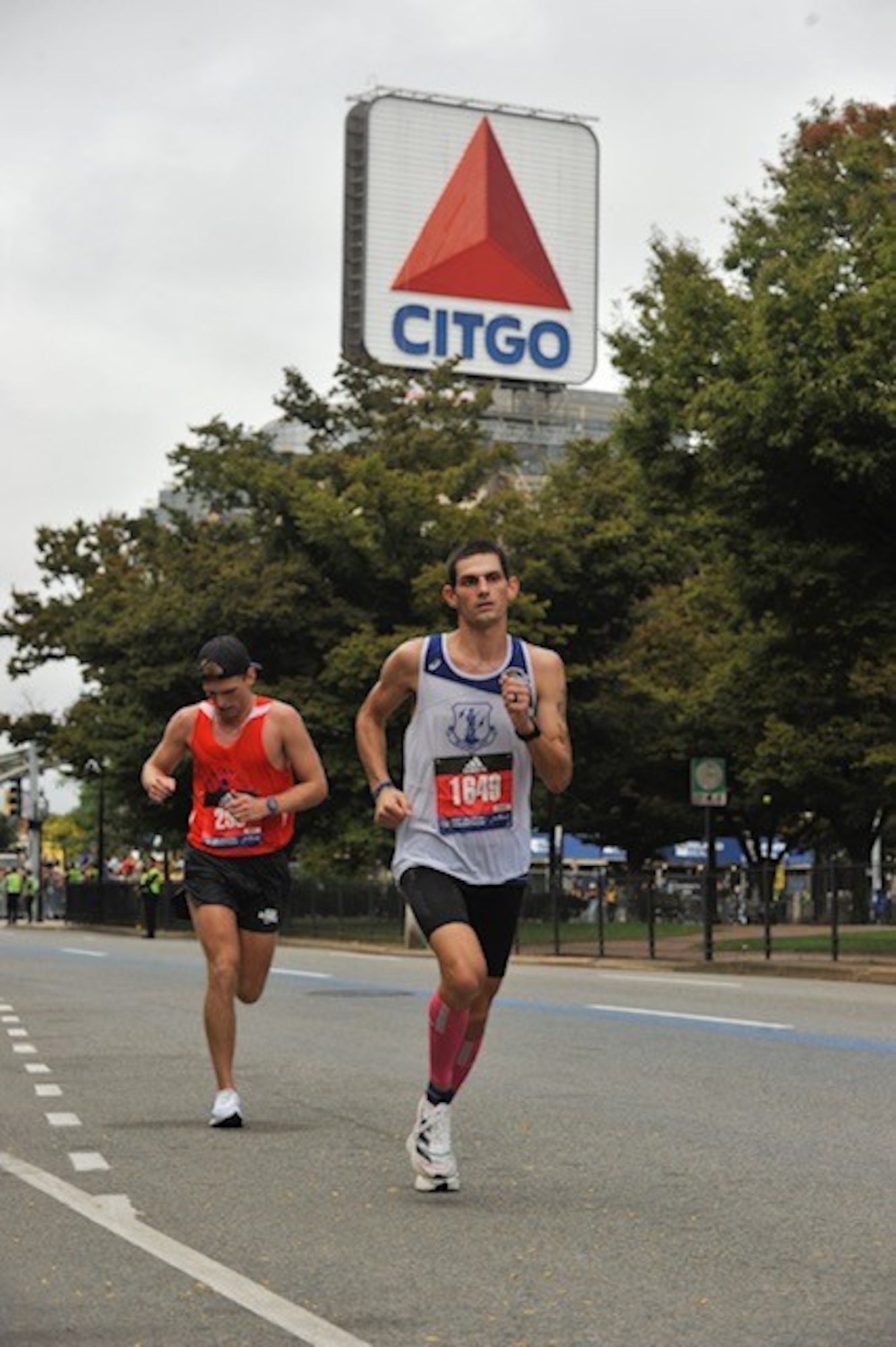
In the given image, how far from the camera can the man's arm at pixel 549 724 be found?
7.71 m

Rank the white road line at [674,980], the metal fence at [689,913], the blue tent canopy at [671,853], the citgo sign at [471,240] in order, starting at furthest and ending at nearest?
1. the blue tent canopy at [671,853]
2. the citgo sign at [471,240]
3. the metal fence at [689,913]
4. the white road line at [674,980]

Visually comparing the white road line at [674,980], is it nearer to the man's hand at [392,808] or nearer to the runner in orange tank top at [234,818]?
the runner in orange tank top at [234,818]

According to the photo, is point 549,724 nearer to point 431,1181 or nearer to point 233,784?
point 431,1181

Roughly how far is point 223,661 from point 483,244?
268 ft

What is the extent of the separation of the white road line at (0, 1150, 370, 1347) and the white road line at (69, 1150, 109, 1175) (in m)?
0.14

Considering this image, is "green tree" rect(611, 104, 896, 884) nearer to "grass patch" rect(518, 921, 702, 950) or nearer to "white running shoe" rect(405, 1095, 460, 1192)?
"grass patch" rect(518, 921, 702, 950)

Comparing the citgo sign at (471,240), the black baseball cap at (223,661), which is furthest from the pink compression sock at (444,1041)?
the citgo sign at (471,240)

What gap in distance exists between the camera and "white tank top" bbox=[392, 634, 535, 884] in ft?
25.6

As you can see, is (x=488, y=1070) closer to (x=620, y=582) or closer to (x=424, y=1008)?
(x=424, y=1008)

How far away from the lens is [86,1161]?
856 cm

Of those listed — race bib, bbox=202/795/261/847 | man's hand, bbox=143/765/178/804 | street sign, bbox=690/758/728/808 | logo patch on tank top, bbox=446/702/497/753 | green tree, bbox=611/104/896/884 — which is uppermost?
green tree, bbox=611/104/896/884

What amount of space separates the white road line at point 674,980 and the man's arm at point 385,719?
47.7 ft

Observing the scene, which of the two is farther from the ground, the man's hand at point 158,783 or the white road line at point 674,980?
the man's hand at point 158,783

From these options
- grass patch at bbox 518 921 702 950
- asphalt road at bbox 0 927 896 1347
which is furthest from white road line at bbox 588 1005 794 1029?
grass patch at bbox 518 921 702 950
